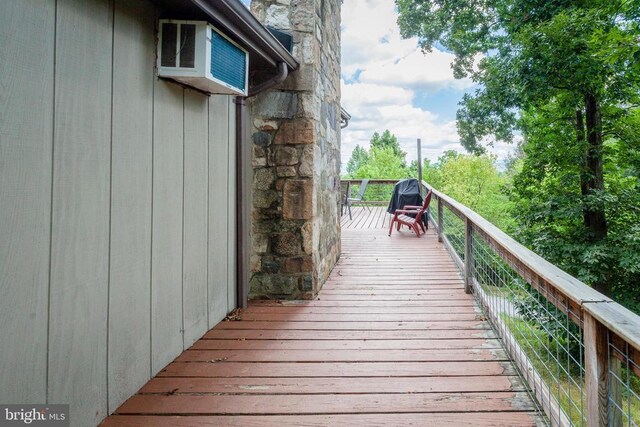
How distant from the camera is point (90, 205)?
1.53 m

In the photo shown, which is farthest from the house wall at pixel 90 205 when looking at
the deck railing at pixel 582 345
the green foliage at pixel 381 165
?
the green foliage at pixel 381 165

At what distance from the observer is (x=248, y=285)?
327cm

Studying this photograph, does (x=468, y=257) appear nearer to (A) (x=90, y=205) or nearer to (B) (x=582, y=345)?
(B) (x=582, y=345)

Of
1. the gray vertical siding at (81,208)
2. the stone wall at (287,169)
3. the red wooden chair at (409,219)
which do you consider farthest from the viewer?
the red wooden chair at (409,219)

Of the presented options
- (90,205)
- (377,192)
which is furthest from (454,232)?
(377,192)

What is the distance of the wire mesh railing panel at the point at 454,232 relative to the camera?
4990mm

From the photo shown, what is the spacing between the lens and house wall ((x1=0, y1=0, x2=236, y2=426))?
1228 mm

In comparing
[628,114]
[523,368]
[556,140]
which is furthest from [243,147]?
[628,114]

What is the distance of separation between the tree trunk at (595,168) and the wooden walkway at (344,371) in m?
4.43

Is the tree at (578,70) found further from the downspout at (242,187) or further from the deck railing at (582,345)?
the downspout at (242,187)

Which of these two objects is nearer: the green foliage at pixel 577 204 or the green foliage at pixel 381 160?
the green foliage at pixel 577 204

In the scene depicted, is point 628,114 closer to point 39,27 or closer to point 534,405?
point 534,405

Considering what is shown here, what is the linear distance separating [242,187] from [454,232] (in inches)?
142

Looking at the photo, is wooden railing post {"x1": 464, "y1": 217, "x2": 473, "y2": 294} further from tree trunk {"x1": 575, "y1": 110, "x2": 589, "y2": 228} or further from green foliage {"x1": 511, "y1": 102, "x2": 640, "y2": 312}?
tree trunk {"x1": 575, "y1": 110, "x2": 589, "y2": 228}
